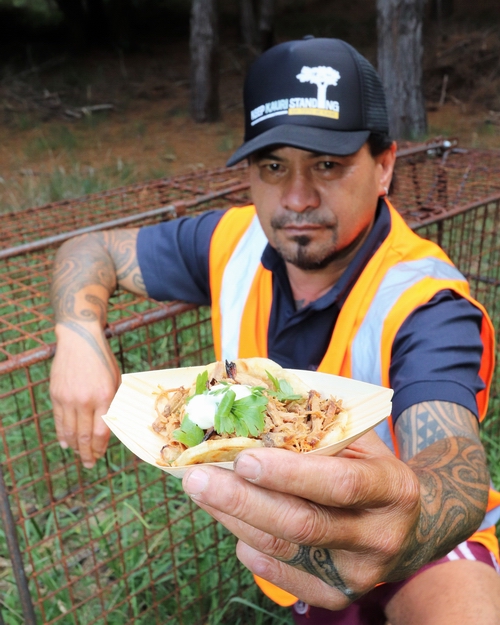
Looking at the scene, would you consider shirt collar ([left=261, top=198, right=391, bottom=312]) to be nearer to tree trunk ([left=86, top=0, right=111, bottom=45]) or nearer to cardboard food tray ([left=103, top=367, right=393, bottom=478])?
cardboard food tray ([left=103, top=367, right=393, bottom=478])

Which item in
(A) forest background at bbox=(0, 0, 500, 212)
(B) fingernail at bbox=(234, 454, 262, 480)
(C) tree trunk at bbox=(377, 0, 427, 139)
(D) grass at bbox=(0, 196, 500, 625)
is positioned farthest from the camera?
(A) forest background at bbox=(0, 0, 500, 212)

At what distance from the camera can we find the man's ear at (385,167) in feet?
7.06

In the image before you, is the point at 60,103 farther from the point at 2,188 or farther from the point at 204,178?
the point at 204,178

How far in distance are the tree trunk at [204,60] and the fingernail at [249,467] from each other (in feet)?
32.6

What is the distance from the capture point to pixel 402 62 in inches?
285

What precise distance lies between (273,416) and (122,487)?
1.91m

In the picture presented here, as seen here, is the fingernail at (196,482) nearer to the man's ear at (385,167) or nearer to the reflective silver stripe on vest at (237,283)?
the reflective silver stripe on vest at (237,283)

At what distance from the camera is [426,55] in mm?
12227

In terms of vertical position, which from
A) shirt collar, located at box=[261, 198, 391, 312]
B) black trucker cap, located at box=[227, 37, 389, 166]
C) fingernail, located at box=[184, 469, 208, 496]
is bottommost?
fingernail, located at box=[184, 469, 208, 496]

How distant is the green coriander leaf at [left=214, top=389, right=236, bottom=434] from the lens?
1.11 metres

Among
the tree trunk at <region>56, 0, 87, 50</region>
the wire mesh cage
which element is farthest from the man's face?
the tree trunk at <region>56, 0, 87, 50</region>

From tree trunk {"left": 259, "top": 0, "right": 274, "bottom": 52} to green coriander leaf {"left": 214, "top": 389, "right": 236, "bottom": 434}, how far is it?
1401 cm

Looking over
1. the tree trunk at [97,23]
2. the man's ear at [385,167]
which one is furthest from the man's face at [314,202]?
the tree trunk at [97,23]

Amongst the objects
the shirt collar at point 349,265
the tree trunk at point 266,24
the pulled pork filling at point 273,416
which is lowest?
the pulled pork filling at point 273,416
